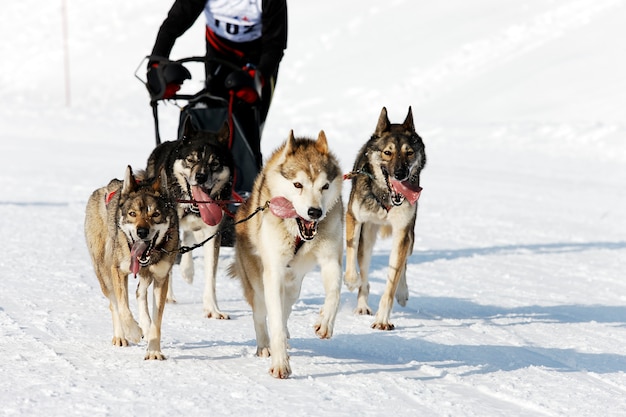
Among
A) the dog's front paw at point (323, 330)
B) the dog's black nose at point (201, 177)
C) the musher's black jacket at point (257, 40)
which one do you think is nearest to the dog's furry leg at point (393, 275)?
the dog's black nose at point (201, 177)

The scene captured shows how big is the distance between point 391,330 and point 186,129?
64.0 inches

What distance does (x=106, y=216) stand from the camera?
425cm

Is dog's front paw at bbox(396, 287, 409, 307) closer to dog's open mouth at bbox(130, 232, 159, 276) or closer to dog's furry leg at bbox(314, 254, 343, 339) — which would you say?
dog's furry leg at bbox(314, 254, 343, 339)

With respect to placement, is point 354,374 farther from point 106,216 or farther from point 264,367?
point 106,216

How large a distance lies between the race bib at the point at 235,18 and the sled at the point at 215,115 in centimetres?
23

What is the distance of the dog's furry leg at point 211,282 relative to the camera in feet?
16.0

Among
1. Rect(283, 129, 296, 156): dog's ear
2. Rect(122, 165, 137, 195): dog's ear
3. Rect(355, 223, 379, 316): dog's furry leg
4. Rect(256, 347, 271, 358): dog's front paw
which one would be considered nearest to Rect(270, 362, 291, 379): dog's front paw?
Rect(256, 347, 271, 358): dog's front paw

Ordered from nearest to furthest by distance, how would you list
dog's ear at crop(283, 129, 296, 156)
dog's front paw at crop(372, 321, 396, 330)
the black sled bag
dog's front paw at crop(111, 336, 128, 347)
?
dog's ear at crop(283, 129, 296, 156), dog's front paw at crop(111, 336, 128, 347), dog's front paw at crop(372, 321, 396, 330), the black sled bag

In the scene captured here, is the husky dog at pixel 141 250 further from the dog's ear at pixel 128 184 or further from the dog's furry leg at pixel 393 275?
the dog's furry leg at pixel 393 275

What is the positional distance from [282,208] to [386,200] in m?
1.37

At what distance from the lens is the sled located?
5.31 m

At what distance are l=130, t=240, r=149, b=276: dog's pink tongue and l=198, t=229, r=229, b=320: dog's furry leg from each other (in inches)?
44.8

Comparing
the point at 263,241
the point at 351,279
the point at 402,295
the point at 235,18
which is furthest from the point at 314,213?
the point at 235,18

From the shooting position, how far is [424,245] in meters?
7.83
